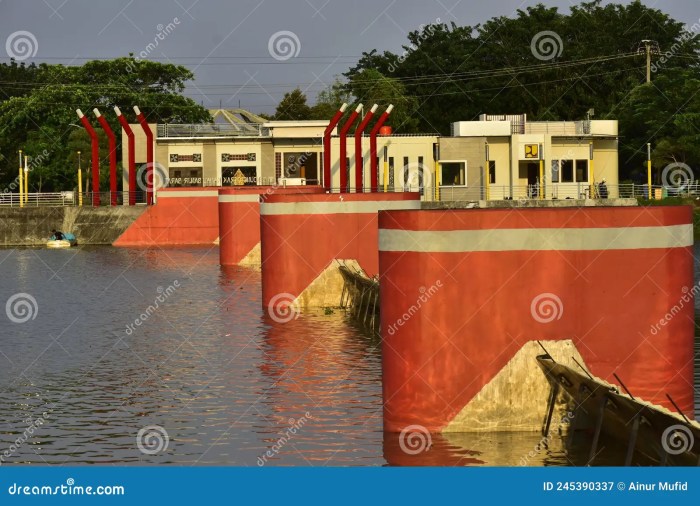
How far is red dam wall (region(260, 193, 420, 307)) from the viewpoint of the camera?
3581 centimetres

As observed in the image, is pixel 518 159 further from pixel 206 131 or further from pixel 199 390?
pixel 199 390

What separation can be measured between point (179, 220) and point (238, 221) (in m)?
20.6

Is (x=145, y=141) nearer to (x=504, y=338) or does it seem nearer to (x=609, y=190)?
(x=609, y=190)

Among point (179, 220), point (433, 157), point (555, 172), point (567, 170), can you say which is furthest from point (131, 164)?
point (567, 170)

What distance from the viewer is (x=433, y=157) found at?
86.9 m

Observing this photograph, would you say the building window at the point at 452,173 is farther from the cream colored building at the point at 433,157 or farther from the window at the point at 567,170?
the window at the point at 567,170

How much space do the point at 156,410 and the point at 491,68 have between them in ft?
322

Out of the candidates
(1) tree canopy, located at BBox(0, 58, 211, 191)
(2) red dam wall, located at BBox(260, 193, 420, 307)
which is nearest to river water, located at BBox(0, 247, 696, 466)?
(2) red dam wall, located at BBox(260, 193, 420, 307)

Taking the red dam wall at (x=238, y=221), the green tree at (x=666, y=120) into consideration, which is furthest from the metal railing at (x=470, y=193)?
the red dam wall at (x=238, y=221)

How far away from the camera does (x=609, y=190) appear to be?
86000 millimetres

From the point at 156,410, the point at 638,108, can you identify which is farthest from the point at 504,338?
the point at 638,108

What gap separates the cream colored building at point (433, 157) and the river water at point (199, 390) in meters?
40.8

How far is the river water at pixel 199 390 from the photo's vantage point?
19.0 meters

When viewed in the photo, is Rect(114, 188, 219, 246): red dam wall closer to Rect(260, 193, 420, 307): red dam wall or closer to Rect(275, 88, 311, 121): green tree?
Rect(260, 193, 420, 307): red dam wall
